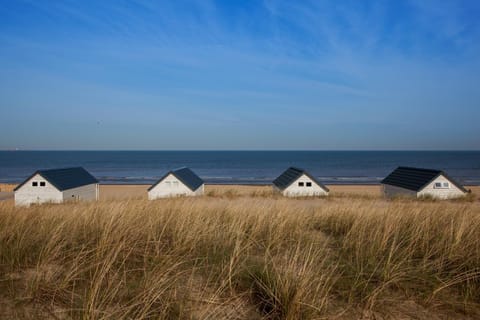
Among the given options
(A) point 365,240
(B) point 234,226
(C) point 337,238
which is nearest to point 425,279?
(A) point 365,240

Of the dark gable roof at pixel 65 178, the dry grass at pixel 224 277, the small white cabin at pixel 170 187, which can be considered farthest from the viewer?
the small white cabin at pixel 170 187

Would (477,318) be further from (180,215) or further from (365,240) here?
(180,215)

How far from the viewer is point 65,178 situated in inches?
1113

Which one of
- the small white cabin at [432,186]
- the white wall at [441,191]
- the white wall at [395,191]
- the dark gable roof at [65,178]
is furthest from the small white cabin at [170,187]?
the white wall at [441,191]

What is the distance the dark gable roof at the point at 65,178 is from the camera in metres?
25.9

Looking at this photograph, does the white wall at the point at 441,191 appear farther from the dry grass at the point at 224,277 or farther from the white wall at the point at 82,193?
the white wall at the point at 82,193

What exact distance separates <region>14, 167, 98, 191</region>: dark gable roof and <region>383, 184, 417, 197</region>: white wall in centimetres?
2841

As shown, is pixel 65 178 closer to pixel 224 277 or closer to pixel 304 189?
pixel 304 189

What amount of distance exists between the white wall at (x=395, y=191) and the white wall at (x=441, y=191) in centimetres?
80

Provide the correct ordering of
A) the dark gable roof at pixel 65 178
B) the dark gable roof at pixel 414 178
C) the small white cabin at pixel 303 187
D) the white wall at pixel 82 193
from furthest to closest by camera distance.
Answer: the white wall at pixel 82 193 < the small white cabin at pixel 303 187 < the dark gable roof at pixel 65 178 < the dark gable roof at pixel 414 178

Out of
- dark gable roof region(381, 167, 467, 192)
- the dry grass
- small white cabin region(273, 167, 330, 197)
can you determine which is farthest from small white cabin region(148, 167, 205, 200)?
the dry grass

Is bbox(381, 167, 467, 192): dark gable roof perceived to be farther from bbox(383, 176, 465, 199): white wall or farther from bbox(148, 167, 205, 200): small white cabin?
bbox(148, 167, 205, 200): small white cabin

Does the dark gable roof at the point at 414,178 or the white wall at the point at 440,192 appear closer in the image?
the white wall at the point at 440,192

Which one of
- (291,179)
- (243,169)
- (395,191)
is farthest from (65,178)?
(243,169)
